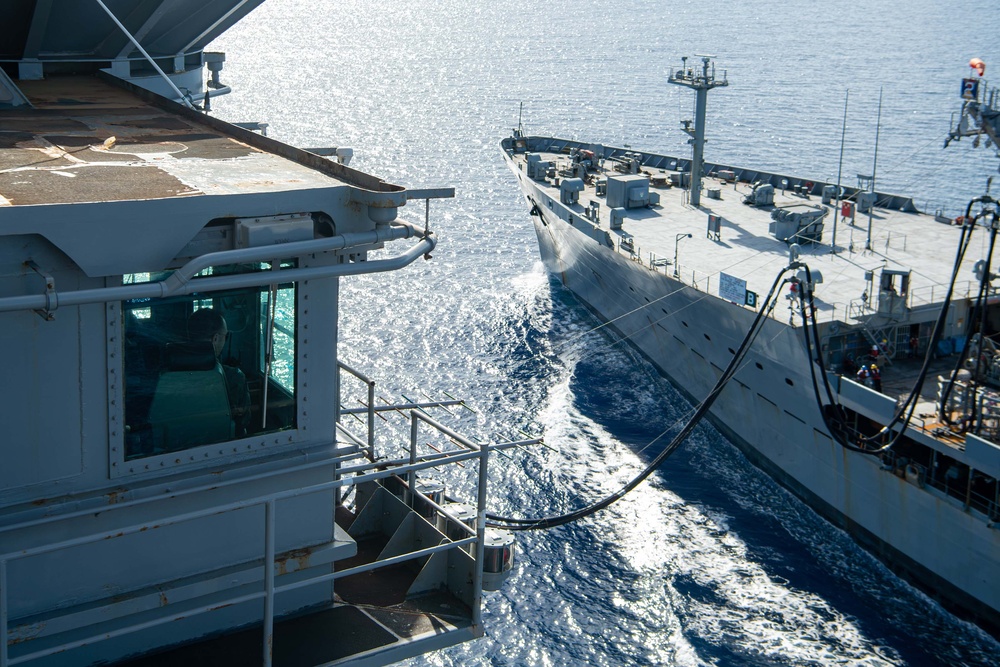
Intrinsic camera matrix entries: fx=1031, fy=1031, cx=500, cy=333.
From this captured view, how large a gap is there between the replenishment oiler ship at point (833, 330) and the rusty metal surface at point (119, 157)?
1411 cm

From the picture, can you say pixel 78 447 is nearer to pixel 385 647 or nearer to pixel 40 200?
pixel 40 200

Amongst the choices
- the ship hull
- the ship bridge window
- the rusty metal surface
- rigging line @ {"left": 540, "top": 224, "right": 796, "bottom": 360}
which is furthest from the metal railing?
rigging line @ {"left": 540, "top": 224, "right": 796, "bottom": 360}

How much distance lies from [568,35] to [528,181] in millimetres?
120507

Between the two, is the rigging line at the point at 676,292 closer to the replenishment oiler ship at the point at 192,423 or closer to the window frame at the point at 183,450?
the replenishment oiler ship at the point at 192,423

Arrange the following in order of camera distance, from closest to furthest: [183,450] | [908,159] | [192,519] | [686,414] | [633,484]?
1. [192,519]
2. [183,450]
3. [633,484]
4. [686,414]
5. [908,159]

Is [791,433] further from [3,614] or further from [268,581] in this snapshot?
[3,614]

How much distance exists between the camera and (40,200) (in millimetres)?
9188

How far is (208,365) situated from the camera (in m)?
9.84

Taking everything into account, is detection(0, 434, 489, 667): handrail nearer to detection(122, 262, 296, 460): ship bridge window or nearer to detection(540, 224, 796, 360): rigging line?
detection(122, 262, 296, 460): ship bridge window

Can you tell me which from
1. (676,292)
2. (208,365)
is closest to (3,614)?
(208,365)

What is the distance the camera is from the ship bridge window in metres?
9.46

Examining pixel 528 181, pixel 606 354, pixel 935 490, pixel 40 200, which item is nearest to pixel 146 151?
pixel 40 200

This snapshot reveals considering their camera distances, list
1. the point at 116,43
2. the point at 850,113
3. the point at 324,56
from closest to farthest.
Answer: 1. the point at 116,43
2. the point at 850,113
3. the point at 324,56

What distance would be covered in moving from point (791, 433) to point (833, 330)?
11.8 feet
